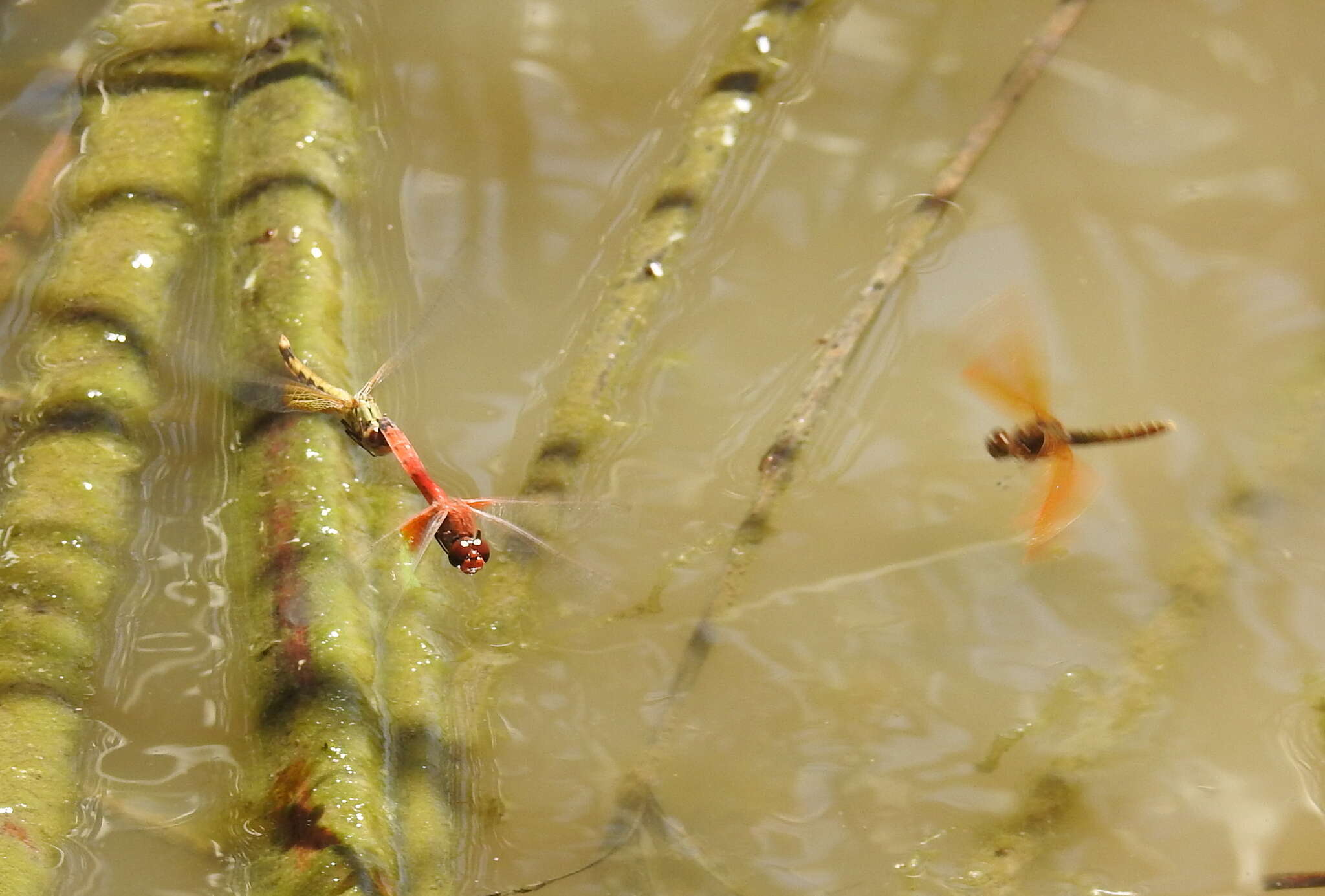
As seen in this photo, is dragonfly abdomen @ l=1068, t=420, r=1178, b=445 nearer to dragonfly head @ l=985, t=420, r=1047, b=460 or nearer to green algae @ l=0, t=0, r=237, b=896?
dragonfly head @ l=985, t=420, r=1047, b=460

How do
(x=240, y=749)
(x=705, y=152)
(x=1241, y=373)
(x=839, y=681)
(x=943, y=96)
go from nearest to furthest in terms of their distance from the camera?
(x=240, y=749) < (x=839, y=681) < (x=1241, y=373) < (x=705, y=152) < (x=943, y=96)

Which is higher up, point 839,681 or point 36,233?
point 36,233

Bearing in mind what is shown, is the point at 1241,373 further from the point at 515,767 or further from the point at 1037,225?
the point at 515,767

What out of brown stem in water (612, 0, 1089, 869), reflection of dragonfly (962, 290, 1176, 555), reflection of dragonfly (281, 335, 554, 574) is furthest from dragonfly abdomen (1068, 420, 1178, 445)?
reflection of dragonfly (281, 335, 554, 574)

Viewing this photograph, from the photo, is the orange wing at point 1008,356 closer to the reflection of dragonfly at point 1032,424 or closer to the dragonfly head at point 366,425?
the reflection of dragonfly at point 1032,424

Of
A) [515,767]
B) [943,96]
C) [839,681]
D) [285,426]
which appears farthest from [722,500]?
[943,96]

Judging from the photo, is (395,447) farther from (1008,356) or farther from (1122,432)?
(1122,432)

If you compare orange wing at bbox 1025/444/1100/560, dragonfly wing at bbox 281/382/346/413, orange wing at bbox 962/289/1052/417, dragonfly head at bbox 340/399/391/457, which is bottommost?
orange wing at bbox 1025/444/1100/560
